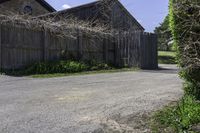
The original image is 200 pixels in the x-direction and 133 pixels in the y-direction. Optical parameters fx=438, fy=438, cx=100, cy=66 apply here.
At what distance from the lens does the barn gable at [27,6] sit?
113 feet

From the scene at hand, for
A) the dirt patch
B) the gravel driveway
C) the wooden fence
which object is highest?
the wooden fence

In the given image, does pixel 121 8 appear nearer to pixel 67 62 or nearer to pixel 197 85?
pixel 67 62

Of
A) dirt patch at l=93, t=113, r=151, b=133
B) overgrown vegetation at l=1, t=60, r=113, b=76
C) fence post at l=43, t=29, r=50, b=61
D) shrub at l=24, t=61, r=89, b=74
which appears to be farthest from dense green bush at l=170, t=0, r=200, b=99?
fence post at l=43, t=29, r=50, b=61

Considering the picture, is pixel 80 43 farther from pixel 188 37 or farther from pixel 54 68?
pixel 188 37

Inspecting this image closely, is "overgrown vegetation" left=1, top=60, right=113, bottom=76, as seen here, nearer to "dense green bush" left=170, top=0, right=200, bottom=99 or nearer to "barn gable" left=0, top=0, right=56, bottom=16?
"dense green bush" left=170, top=0, right=200, bottom=99

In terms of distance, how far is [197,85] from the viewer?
9.71 meters

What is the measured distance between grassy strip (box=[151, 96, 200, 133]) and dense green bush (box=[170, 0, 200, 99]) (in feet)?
2.52

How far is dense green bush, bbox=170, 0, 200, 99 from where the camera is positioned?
923 cm

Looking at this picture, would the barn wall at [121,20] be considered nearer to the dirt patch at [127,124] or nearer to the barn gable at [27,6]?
the barn gable at [27,6]

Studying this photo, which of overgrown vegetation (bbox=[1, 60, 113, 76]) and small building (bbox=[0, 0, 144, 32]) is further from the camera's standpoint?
small building (bbox=[0, 0, 144, 32])

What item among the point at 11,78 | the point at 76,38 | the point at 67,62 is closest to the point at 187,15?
the point at 11,78

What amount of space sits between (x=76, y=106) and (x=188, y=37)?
9.47 ft

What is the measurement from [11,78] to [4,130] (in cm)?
992

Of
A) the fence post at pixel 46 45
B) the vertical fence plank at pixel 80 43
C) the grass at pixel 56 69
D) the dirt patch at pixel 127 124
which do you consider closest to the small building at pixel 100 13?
the vertical fence plank at pixel 80 43
